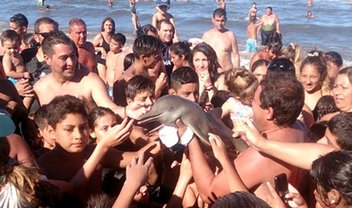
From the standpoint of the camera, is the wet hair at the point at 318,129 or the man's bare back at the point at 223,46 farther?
the man's bare back at the point at 223,46

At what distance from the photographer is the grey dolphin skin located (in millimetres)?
3152

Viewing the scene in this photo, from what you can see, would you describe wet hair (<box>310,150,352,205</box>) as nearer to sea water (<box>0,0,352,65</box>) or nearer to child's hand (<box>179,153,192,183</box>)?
child's hand (<box>179,153,192,183</box>)

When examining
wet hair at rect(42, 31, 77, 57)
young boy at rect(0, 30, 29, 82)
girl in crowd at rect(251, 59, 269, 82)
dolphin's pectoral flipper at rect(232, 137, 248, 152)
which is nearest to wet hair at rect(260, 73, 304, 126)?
dolphin's pectoral flipper at rect(232, 137, 248, 152)

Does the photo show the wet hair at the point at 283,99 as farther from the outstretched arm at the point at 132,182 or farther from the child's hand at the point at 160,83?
the child's hand at the point at 160,83

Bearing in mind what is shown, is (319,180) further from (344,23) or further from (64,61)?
(344,23)

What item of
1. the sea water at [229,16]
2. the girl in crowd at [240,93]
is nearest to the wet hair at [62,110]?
the girl in crowd at [240,93]

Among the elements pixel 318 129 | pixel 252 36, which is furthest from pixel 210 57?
pixel 252 36

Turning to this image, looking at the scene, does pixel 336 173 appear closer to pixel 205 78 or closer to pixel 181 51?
pixel 205 78

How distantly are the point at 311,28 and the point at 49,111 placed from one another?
2131 centimetres

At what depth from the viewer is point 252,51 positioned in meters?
17.6

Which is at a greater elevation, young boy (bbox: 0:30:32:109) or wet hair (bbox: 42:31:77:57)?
wet hair (bbox: 42:31:77:57)

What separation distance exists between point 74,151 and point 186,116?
891 mm

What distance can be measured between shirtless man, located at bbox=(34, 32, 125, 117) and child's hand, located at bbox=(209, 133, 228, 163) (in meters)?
1.81

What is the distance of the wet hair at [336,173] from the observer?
7.99 ft
